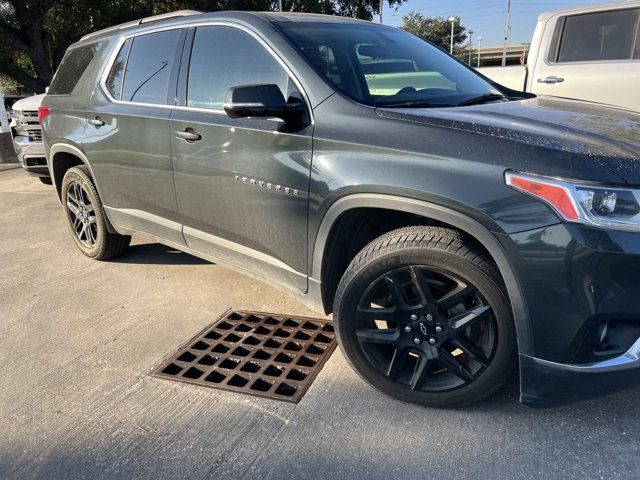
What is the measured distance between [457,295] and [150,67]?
2646 millimetres

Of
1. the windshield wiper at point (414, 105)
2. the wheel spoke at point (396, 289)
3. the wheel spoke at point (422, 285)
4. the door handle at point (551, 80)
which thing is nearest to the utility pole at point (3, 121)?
the door handle at point (551, 80)

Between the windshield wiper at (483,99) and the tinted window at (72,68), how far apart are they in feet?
9.90

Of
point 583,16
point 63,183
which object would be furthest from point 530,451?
point 583,16

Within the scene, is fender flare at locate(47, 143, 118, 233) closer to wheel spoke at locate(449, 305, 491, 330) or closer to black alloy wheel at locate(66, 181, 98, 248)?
black alloy wheel at locate(66, 181, 98, 248)

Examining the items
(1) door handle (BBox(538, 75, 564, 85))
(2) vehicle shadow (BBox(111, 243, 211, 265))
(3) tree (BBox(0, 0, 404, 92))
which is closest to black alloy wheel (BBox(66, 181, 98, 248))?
(2) vehicle shadow (BBox(111, 243, 211, 265))

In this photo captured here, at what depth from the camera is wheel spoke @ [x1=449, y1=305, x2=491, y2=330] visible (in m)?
2.19

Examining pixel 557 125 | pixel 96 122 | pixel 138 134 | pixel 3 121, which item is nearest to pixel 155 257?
pixel 96 122

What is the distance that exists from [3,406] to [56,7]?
1832 centimetres

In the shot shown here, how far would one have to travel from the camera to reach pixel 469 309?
90.0 inches

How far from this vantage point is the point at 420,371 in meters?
2.40

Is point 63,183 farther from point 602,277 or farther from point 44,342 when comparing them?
point 602,277

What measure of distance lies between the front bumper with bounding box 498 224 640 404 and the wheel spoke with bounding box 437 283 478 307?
0.84ft

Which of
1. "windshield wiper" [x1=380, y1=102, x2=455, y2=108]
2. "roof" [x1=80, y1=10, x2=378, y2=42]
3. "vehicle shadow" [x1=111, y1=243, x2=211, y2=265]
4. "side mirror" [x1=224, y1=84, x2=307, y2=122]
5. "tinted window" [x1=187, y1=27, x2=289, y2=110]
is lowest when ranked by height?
"vehicle shadow" [x1=111, y1=243, x2=211, y2=265]

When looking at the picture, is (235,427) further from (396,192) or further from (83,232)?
(83,232)
